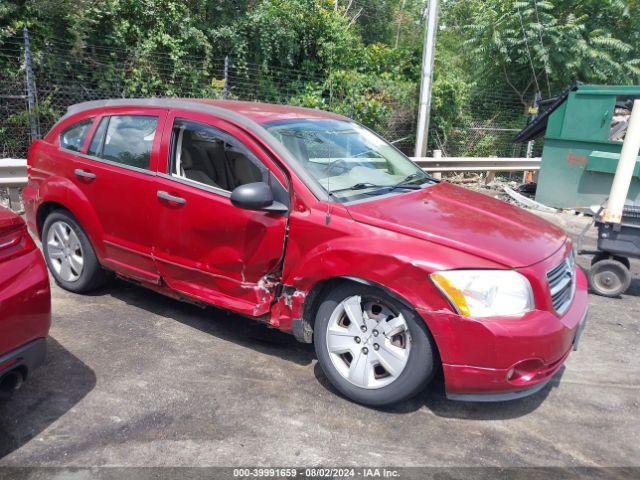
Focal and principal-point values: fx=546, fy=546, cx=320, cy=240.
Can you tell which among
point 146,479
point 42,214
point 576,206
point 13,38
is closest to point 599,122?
point 576,206

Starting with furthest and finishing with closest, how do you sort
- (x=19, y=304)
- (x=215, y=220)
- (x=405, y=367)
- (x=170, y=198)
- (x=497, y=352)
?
(x=170, y=198)
(x=215, y=220)
(x=405, y=367)
(x=497, y=352)
(x=19, y=304)

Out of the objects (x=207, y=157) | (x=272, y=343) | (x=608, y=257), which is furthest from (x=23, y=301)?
(x=608, y=257)

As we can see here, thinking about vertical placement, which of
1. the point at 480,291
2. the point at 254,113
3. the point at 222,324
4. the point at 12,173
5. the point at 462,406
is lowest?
the point at 222,324

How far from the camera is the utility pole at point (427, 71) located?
1098cm

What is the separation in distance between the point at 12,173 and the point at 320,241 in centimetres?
505

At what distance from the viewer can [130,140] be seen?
13.9 ft

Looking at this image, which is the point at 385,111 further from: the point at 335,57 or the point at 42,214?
the point at 42,214

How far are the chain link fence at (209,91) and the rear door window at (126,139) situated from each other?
16.7 feet

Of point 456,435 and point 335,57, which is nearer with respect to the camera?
point 456,435

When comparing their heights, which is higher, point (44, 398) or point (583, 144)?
point (583, 144)

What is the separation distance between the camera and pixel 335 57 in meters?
13.3

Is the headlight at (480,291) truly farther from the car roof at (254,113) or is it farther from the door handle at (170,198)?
the door handle at (170,198)

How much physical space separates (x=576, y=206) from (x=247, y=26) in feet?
25.3

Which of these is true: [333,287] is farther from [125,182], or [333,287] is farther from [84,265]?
[84,265]
